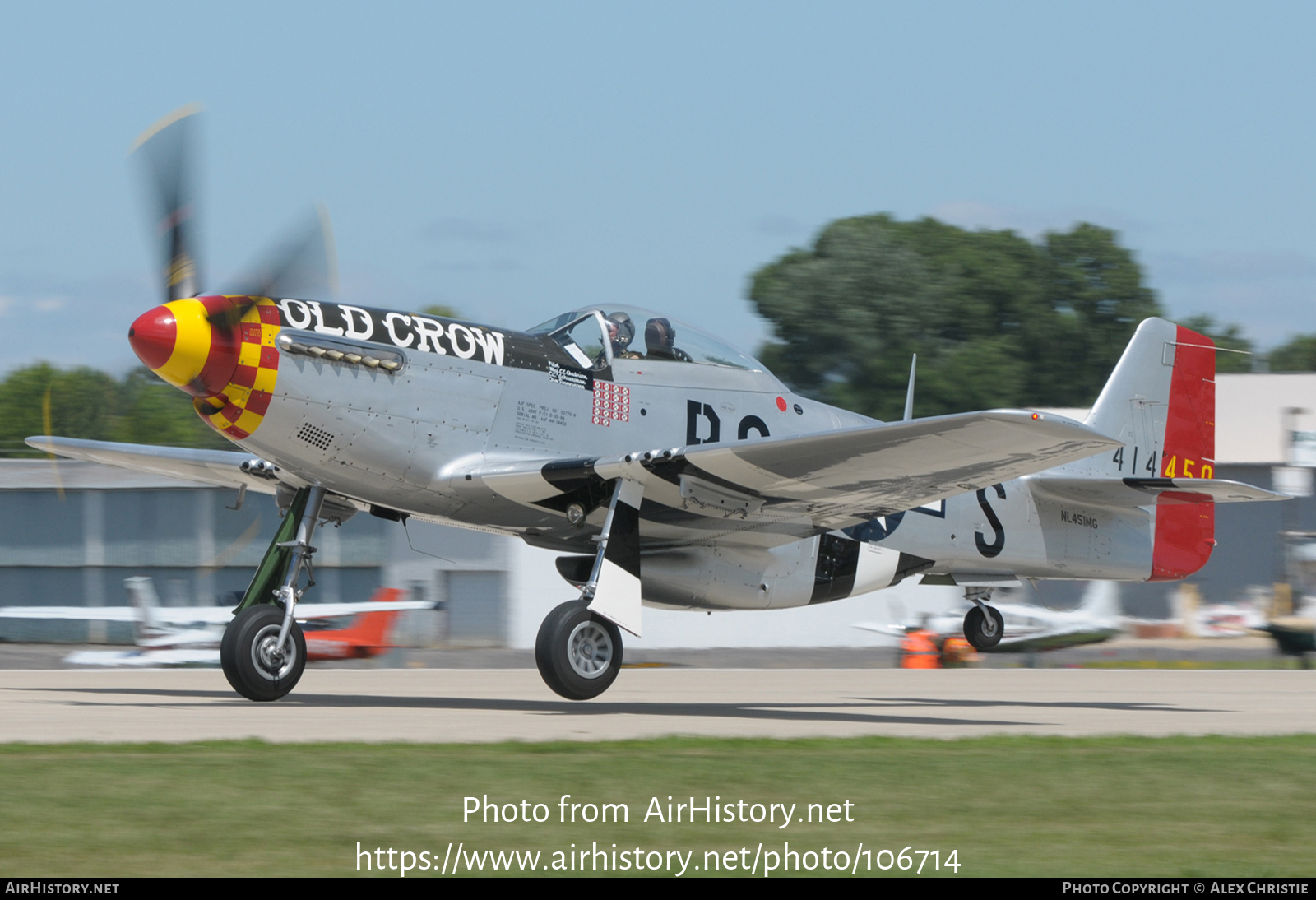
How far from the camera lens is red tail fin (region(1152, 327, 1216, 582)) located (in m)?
15.0

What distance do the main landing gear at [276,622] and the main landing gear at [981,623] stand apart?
6697mm

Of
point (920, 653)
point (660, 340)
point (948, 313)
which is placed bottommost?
point (920, 653)

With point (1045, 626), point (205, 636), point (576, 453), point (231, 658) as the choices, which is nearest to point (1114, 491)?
point (576, 453)

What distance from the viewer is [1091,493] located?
14.2 metres

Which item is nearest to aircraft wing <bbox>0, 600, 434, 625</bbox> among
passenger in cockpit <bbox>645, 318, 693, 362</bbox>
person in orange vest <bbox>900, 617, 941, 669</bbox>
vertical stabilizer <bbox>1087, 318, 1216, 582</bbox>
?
person in orange vest <bbox>900, 617, 941, 669</bbox>

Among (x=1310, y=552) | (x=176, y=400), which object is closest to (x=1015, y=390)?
(x=1310, y=552)

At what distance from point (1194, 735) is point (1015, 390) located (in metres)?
52.4

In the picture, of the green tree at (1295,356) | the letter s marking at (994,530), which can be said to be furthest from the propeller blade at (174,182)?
the green tree at (1295,356)

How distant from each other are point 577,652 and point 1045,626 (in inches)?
571

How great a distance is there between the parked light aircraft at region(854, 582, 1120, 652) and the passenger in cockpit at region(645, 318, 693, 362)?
11045mm

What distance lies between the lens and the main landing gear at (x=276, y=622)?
1068 cm

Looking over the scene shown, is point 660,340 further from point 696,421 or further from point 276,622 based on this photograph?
point 276,622

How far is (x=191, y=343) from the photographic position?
31.4ft

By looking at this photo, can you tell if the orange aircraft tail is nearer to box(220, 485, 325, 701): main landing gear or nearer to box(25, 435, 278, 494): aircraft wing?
box(25, 435, 278, 494): aircraft wing
